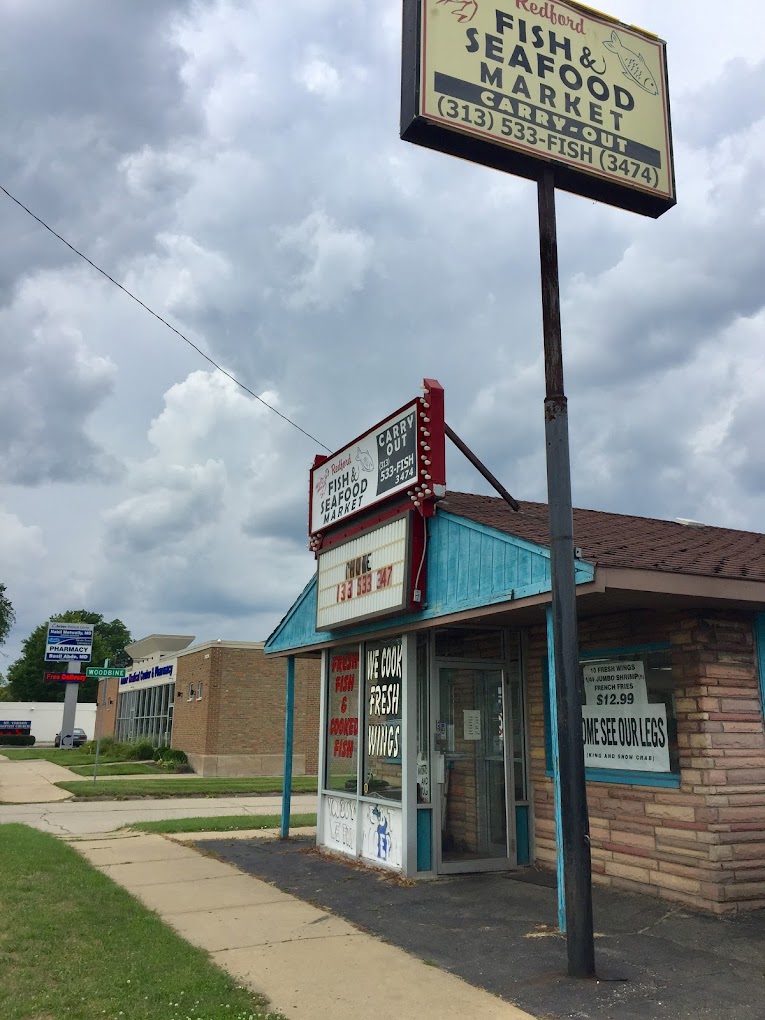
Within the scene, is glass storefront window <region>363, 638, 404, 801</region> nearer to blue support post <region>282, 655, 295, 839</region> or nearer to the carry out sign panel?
blue support post <region>282, 655, 295, 839</region>

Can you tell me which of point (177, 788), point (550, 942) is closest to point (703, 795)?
point (550, 942)

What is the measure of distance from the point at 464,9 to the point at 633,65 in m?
1.77

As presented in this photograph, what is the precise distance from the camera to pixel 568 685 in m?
5.89

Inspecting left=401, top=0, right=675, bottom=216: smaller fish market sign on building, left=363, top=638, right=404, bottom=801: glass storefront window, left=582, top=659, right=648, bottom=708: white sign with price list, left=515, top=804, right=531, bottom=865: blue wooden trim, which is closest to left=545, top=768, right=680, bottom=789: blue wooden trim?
left=582, top=659, right=648, bottom=708: white sign with price list

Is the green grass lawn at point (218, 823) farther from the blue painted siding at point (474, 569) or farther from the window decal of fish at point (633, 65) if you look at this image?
the window decal of fish at point (633, 65)

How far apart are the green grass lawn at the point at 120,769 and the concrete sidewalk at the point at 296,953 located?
17712mm

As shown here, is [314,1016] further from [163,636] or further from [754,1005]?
[163,636]

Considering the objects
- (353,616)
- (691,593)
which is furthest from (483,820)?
(691,593)

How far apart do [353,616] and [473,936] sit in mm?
4426

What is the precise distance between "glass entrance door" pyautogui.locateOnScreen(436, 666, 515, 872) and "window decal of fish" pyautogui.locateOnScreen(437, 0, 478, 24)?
22.3ft

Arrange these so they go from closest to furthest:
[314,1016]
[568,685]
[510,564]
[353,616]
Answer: [314,1016] < [568,685] < [510,564] < [353,616]

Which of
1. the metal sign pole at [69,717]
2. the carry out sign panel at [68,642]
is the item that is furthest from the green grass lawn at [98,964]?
the carry out sign panel at [68,642]

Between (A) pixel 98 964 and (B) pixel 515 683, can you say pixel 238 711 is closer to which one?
(B) pixel 515 683

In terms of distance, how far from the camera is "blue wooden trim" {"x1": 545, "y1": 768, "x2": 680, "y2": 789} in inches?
316
